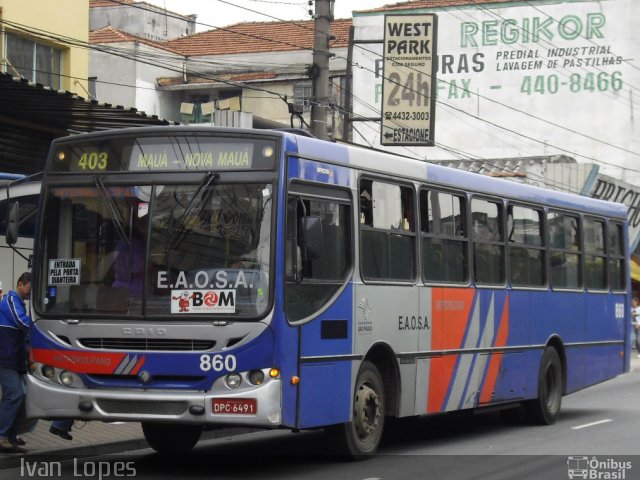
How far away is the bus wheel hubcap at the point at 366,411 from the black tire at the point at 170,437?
67.9 inches

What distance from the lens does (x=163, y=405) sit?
10.3m

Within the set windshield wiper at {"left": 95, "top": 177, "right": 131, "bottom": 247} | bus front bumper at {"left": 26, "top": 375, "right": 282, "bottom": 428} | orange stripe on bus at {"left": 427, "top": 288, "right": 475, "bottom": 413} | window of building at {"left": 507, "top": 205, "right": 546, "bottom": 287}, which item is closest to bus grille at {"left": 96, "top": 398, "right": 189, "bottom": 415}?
bus front bumper at {"left": 26, "top": 375, "right": 282, "bottom": 428}

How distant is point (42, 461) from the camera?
11.5 metres

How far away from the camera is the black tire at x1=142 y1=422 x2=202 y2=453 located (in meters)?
12.3

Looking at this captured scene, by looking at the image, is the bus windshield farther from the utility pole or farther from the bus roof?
the utility pole

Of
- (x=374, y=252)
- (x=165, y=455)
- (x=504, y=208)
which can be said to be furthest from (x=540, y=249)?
(x=165, y=455)

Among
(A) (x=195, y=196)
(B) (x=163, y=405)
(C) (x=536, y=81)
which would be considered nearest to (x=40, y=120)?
(A) (x=195, y=196)

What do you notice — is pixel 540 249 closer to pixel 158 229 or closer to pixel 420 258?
pixel 420 258

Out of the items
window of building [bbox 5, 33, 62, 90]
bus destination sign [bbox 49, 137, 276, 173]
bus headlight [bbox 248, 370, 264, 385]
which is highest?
window of building [bbox 5, 33, 62, 90]

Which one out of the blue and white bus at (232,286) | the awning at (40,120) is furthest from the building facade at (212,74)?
the blue and white bus at (232,286)

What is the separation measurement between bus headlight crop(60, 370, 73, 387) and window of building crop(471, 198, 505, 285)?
5392 mm

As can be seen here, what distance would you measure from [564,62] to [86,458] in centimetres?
3647

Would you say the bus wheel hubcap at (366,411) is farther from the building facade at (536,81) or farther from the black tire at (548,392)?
the building facade at (536,81)

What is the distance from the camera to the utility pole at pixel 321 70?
19594mm
